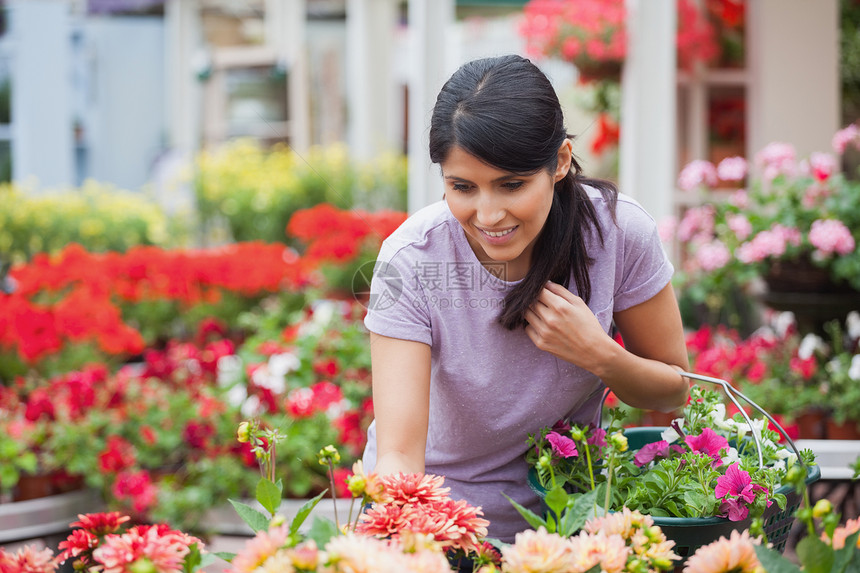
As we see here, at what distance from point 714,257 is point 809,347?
42 cm

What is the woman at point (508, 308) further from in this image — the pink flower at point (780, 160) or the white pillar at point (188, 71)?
the white pillar at point (188, 71)

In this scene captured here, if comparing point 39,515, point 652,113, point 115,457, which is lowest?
point 39,515

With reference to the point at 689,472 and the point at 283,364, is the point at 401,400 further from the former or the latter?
the point at 283,364

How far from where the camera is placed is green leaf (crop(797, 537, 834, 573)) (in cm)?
74

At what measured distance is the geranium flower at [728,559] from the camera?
75cm

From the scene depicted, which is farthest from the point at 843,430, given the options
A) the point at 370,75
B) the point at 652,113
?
the point at 370,75

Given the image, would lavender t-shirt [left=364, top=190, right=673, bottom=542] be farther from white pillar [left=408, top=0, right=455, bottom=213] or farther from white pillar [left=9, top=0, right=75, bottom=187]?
white pillar [left=9, top=0, right=75, bottom=187]

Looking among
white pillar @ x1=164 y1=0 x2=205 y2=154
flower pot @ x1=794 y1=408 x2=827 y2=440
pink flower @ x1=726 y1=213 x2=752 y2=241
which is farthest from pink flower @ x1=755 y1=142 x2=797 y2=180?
white pillar @ x1=164 y1=0 x2=205 y2=154

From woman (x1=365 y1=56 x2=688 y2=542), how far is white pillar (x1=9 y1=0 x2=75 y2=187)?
5186 millimetres

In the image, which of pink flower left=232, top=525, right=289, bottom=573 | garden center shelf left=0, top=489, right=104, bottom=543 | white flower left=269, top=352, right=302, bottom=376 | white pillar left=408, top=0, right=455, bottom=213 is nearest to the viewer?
pink flower left=232, top=525, right=289, bottom=573

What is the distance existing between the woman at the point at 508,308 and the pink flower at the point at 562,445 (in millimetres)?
121

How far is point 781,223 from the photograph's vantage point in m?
2.64

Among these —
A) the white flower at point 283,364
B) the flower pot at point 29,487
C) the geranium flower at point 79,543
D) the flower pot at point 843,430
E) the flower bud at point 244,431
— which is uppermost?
the flower bud at point 244,431

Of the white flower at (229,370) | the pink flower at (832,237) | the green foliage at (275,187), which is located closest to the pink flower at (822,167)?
the pink flower at (832,237)
